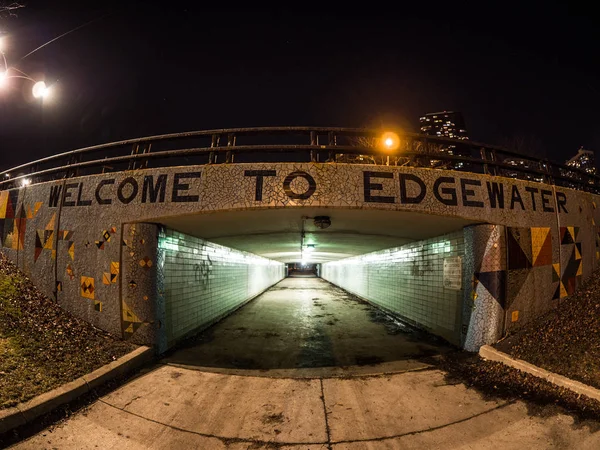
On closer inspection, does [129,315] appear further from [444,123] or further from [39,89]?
[444,123]

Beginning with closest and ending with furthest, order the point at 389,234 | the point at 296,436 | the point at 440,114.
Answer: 1. the point at 296,436
2. the point at 389,234
3. the point at 440,114

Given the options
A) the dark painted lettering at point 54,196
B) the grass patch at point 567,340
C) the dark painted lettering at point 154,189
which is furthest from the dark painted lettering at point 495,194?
the dark painted lettering at point 54,196

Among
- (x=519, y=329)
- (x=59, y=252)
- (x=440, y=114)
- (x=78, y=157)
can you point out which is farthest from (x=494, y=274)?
(x=440, y=114)

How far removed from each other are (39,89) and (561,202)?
46.6ft

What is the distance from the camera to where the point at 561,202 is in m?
5.89

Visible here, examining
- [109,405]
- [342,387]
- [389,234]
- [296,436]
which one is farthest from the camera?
[389,234]

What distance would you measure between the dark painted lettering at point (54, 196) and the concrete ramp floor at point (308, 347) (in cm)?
418

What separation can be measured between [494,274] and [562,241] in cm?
221

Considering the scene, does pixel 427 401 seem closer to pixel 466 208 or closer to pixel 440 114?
pixel 466 208

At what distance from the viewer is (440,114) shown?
72688 mm

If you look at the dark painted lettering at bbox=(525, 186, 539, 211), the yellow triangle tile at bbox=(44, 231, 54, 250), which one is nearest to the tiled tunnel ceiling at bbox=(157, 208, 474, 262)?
the dark painted lettering at bbox=(525, 186, 539, 211)

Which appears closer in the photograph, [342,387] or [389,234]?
[342,387]

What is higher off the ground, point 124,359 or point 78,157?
point 78,157

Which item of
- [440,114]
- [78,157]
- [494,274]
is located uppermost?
[440,114]
